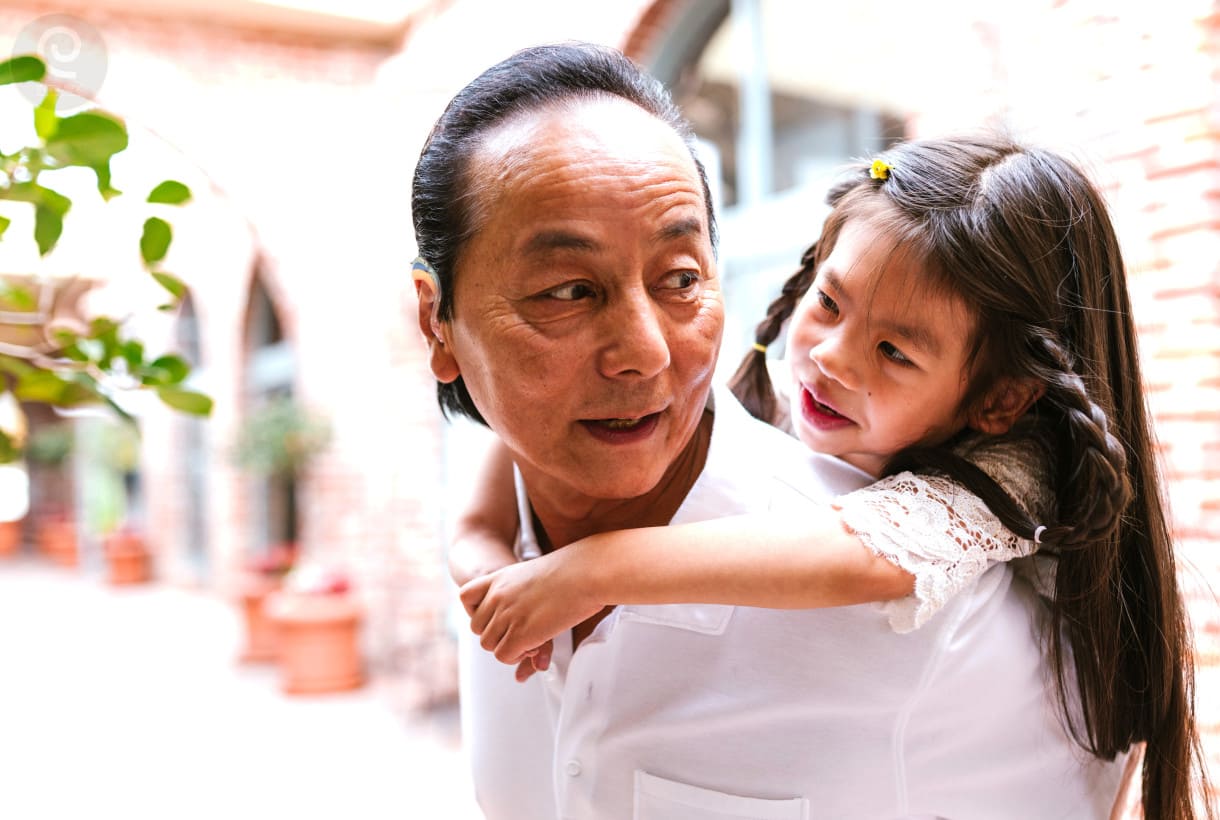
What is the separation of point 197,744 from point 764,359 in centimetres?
521

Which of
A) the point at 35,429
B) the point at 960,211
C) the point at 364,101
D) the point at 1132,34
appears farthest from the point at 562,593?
the point at 35,429

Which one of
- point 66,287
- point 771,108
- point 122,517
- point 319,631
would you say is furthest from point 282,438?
point 122,517

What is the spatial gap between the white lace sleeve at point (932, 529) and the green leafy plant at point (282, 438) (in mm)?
6227

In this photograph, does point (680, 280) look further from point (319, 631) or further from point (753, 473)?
point (319, 631)

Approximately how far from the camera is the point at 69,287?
124 centimetres

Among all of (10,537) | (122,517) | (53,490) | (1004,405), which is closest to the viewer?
(1004,405)

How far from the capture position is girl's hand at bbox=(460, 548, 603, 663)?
3.07ft

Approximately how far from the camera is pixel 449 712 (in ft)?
19.3

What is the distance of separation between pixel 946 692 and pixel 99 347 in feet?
3.34

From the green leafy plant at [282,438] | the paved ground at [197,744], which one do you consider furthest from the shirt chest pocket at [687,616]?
the green leafy plant at [282,438]

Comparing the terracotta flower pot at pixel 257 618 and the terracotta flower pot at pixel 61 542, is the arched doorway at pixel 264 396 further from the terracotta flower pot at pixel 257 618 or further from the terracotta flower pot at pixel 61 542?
the terracotta flower pot at pixel 61 542

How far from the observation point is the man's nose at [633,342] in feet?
3.01

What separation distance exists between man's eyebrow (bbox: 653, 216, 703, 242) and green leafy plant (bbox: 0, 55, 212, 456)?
525 mm

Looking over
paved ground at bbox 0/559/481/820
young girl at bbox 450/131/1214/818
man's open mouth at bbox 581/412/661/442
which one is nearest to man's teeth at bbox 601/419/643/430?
man's open mouth at bbox 581/412/661/442
